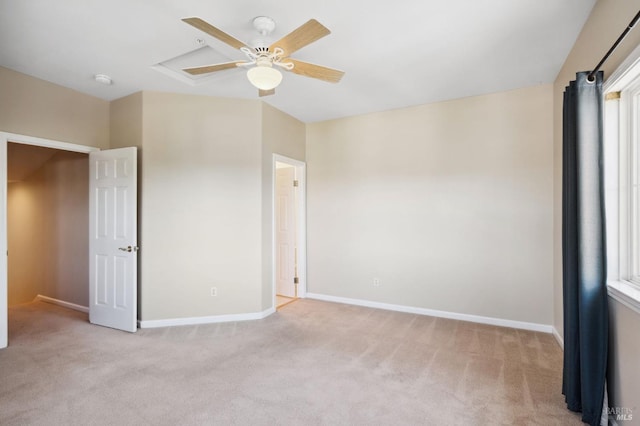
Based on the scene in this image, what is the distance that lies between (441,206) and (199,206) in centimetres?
300

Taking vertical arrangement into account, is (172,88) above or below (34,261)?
above

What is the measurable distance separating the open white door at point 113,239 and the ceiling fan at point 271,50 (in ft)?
6.26

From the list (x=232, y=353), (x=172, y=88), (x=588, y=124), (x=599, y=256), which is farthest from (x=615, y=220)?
(x=172, y=88)

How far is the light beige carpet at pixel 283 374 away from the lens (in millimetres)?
2049

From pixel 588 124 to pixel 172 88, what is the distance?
381 cm

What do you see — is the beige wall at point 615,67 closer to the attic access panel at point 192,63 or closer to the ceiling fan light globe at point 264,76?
the ceiling fan light globe at point 264,76

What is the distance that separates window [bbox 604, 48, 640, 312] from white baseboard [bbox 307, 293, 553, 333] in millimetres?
1811

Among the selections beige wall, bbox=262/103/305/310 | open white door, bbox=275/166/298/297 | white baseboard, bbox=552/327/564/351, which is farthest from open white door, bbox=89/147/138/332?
white baseboard, bbox=552/327/564/351

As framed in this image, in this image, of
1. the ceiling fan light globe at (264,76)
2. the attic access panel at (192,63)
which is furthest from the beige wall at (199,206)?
the ceiling fan light globe at (264,76)

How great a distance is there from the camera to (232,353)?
2.94 meters

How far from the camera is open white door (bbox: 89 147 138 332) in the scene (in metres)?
3.51

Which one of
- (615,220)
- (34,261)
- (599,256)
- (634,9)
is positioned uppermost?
(634,9)

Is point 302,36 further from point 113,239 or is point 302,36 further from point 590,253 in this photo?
point 113,239

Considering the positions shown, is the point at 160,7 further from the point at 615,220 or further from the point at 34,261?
the point at 34,261
